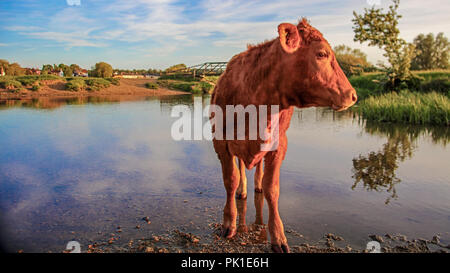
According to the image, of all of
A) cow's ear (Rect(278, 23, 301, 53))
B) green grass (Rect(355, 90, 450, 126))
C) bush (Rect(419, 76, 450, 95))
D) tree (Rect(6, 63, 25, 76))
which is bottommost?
green grass (Rect(355, 90, 450, 126))

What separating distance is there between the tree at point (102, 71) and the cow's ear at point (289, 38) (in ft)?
144

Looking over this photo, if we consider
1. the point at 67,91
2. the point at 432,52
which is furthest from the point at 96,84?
the point at 432,52

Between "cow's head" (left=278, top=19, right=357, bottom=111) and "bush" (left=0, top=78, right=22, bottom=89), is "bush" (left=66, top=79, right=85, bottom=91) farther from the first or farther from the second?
"cow's head" (left=278, top=19, right=357, bottom=111)

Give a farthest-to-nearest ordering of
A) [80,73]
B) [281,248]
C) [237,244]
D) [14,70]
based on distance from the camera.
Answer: [80,73]
[14,70]
[237,244]
[281,248]

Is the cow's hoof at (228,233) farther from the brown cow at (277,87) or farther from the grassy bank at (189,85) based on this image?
the grassy bank at (189,85)

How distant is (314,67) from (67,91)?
3384 centimetres

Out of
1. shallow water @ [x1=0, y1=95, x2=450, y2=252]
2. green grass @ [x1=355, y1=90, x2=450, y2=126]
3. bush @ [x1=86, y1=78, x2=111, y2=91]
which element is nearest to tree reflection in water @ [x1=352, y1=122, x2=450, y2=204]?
shallow water @ [x1=0, y1=95, x2=450, y2=252]

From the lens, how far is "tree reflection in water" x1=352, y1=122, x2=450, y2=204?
250 inches

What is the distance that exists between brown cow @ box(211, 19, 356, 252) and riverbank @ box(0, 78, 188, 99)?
29.7 m

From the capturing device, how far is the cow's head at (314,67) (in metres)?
3.08

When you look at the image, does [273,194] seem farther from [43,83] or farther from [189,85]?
[189,85]

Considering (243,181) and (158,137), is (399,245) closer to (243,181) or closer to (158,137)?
(243,181)

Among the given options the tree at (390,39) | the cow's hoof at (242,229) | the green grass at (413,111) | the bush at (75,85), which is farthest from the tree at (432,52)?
the cow's hoof at (242,229)

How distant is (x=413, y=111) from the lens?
46.2ft
